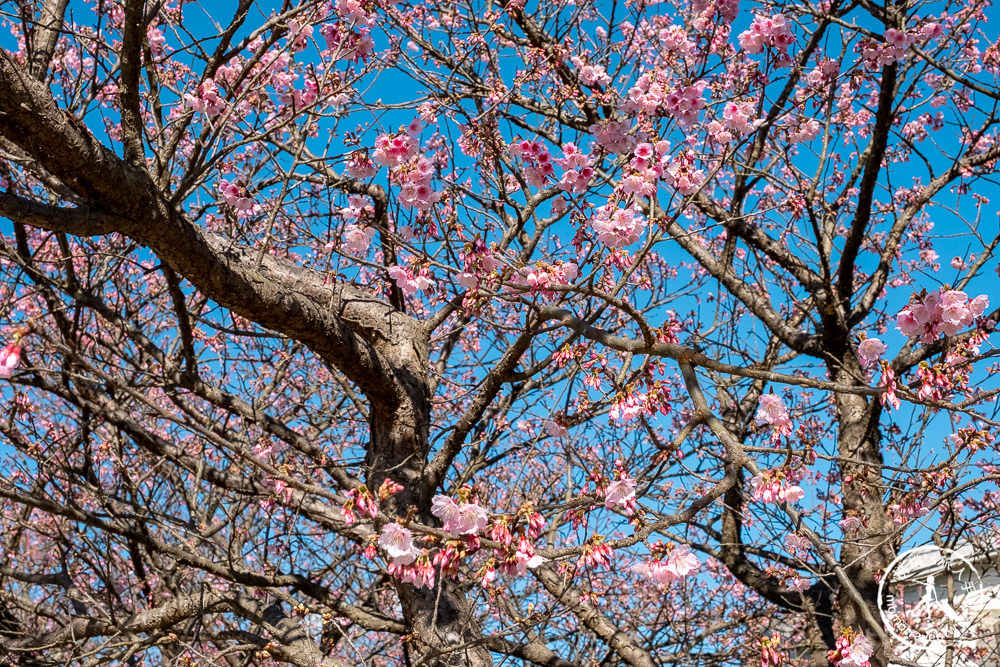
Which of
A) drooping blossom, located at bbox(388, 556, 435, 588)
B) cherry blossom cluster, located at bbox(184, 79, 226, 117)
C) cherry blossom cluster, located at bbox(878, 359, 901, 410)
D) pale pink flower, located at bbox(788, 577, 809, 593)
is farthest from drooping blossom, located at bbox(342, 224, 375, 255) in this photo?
pale pink flower, located at bbox(788, 577, 809, 593)

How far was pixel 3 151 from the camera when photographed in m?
3.20

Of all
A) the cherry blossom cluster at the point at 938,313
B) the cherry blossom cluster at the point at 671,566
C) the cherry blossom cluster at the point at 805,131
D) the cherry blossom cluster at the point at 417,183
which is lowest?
the cherry blossom cluster at the point at 671,566

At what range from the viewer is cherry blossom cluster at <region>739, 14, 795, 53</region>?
169 inches

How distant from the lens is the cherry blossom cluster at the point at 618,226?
10.2 feet

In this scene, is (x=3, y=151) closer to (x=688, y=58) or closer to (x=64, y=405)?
(x=64, y=405)

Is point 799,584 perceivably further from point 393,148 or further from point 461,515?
point 393,148

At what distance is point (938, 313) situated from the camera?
3047mm

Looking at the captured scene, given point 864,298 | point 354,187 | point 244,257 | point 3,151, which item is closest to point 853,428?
point 864,298

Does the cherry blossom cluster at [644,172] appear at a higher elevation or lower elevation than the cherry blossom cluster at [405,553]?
higher

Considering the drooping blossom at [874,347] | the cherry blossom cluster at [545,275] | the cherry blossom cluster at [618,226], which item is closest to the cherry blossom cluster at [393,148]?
the cherry blossom cluster at [545,275]

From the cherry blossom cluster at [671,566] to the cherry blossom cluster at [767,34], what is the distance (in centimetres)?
312

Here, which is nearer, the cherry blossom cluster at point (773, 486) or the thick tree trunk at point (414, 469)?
the cherry blossom cluster at point (773, 486)

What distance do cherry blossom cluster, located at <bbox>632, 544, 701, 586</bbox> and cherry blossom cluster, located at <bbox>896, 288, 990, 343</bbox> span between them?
1406 millimetres

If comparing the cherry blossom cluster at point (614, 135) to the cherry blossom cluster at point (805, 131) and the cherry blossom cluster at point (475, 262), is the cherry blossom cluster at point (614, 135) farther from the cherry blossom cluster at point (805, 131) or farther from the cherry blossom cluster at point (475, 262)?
the cherry blossom cluster at point (805, 131)
